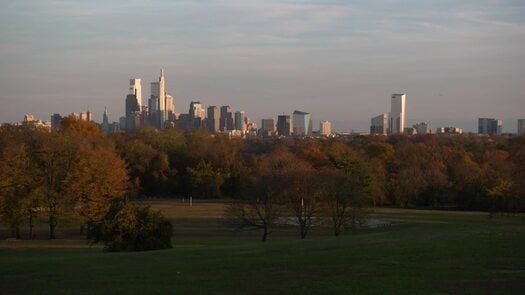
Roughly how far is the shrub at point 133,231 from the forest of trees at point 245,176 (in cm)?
571

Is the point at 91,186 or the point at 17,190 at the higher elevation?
the point at 91,186

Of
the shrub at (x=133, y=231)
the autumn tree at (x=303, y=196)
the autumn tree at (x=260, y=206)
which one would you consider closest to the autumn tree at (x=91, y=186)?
the autumn tree at (x=260, y=206)

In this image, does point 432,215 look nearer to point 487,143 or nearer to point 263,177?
point 263,177

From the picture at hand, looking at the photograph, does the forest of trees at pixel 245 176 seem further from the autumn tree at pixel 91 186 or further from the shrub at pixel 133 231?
the shrub at pixel 133 231

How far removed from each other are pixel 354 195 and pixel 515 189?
20.9 m

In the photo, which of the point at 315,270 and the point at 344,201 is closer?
the point at 315,270

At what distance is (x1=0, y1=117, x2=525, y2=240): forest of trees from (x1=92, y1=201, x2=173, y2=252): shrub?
5.71 metres

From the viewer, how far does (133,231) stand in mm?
31500

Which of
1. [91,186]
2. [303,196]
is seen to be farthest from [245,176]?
[303,196]

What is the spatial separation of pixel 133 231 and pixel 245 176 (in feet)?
157

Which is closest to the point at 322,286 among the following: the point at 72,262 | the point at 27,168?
the point at 72,262

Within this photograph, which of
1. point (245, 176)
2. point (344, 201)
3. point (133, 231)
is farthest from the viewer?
point (245, 176)

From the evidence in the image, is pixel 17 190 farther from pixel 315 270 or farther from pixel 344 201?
pixel 315 270

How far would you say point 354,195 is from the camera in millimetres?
43906
